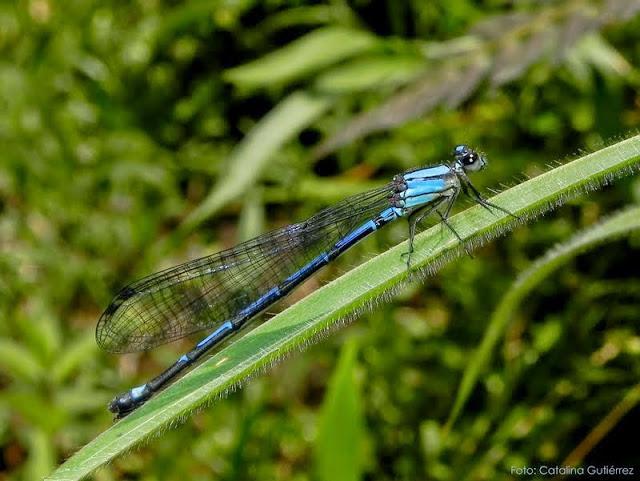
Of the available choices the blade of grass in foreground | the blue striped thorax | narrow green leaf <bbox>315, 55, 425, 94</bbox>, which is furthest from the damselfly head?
narrow green leaf <bbox>315, 55, 425, 94</bbox>

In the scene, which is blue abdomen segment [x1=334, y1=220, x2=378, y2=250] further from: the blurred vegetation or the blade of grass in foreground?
the blade of grass in foreground

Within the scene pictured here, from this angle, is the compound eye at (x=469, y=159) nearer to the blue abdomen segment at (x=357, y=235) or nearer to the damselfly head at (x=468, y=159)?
the damselfly head at (x=468, y=159)

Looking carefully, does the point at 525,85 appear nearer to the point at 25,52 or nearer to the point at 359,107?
the point at 359,107

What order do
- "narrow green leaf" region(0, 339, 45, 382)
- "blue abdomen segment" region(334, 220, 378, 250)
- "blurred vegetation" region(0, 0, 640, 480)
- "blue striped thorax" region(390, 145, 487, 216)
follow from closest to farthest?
"blue striped thorax" region(390, 145, 487, 216)
"blue abdomen segment" region(334, 220, 378, 250)
"blurred vegetation" region(0, 0, 640, 480)
"narrow green leaf" region(0, 339, 45, 382)

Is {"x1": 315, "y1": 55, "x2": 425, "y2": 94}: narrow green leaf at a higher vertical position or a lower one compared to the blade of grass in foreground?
higher

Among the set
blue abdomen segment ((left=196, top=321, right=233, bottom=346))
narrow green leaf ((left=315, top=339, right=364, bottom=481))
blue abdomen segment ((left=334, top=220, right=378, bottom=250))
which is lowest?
narrow green leaf ((left=315, top=339, right=364, bottom=481))

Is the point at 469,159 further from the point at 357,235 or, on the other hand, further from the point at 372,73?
the point at 372,73
